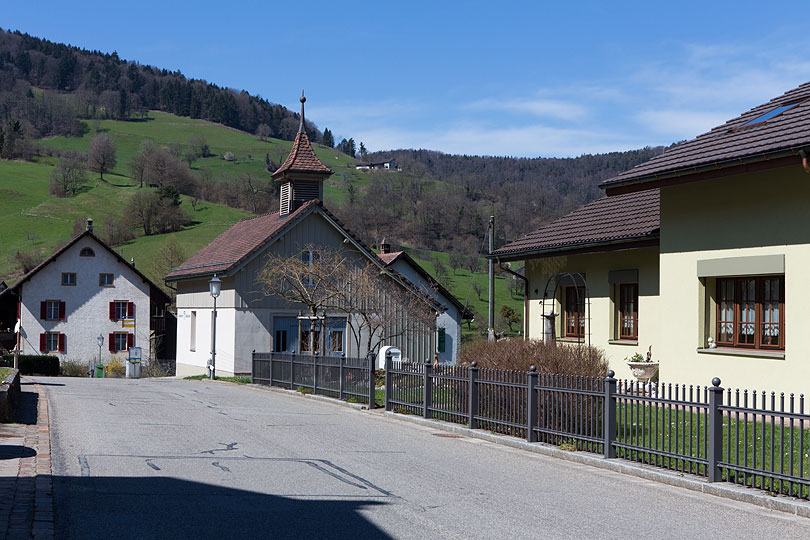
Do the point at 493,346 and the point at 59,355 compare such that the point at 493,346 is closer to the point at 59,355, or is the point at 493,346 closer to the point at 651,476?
the point at 651,476

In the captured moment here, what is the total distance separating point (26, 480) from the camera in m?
9.76

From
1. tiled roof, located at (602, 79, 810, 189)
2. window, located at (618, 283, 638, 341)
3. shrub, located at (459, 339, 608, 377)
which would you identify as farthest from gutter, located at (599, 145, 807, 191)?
window, located at (618, 283, 638, 341)

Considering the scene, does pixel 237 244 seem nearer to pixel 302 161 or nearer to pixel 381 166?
pixel 302 161

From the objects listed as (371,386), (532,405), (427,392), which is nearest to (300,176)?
(371,386)

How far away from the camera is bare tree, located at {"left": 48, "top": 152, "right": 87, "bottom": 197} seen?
4360 inches

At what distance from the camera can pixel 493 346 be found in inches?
618

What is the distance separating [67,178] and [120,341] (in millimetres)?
54639

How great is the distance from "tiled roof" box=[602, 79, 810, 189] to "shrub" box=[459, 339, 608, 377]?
3760 millimetres

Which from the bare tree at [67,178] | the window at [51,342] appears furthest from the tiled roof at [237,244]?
the bare tree at [67,178]

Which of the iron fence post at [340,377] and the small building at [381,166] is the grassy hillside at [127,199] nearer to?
the small building at [381,166]

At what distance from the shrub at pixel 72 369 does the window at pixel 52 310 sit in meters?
4.95

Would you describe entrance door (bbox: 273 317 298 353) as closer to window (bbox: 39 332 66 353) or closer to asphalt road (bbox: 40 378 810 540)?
Result: asphalt road (bbox: 40 378 810 540)

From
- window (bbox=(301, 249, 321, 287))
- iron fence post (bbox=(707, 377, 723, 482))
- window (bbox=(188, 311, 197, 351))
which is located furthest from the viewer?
window (bbox=(188, 311, 197, 351))

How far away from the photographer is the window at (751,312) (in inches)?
605
